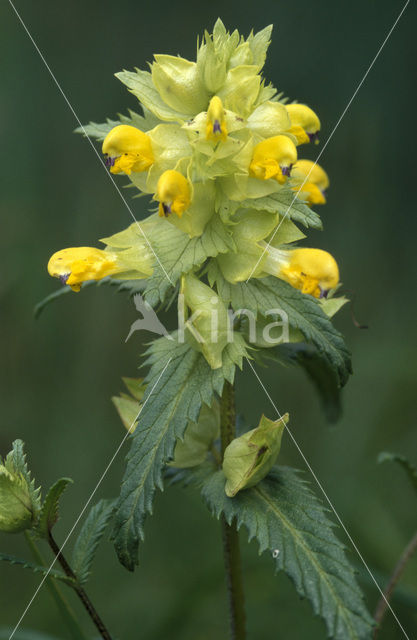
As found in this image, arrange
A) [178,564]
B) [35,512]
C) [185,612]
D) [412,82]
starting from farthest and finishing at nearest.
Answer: [412,82]
[178,564]
[185,612]
[35,512]

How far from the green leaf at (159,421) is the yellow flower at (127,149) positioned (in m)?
0.28

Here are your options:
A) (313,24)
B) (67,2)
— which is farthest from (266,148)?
(67,2)

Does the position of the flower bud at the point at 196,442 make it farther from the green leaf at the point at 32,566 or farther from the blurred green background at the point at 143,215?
the blurred green background at the point at 143,215

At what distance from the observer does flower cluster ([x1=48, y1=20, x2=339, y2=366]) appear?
0.92 m

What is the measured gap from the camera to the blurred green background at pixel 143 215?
1788 mm

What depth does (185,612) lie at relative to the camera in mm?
1550

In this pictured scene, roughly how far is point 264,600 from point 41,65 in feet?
5.27

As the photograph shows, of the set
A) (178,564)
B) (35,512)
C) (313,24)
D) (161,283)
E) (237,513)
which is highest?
(313,24)

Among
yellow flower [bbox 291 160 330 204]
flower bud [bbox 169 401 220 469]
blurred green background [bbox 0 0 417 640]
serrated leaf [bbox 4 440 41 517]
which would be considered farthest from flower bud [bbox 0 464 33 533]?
blurred green background [bbox 0 0 417 640]

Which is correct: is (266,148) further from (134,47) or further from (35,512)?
(134,47)

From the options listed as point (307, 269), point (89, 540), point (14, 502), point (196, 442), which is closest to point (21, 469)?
point (14, 502)

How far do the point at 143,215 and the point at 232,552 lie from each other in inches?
44.5

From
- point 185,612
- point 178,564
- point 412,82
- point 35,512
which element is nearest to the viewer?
point 35,512

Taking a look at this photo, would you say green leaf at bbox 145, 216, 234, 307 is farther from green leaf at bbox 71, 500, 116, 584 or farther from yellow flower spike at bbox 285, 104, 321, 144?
green leaf at bbox 71, 500, 116, 584
